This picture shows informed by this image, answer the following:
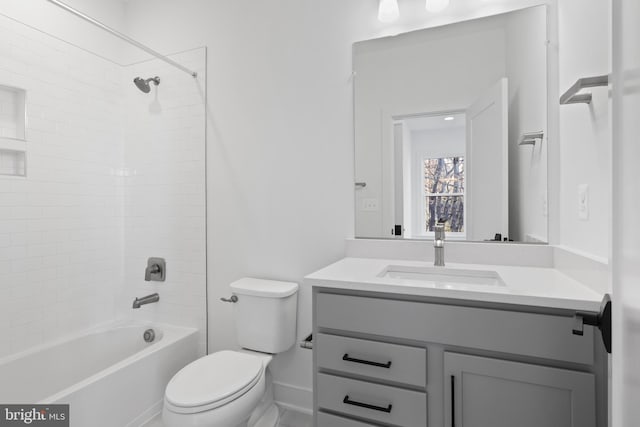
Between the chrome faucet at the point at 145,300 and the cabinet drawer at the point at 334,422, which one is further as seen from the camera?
the chrome faucet at the point at 145,300

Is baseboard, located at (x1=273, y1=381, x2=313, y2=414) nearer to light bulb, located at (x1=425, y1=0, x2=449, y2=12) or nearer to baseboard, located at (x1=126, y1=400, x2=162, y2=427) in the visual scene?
baseboard, located at (x1=126, y1=400, x2=162, y2=427)

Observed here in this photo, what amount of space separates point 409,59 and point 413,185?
0.63m

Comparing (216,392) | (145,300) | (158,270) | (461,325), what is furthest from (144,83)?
(461,325)

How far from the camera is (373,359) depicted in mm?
1121

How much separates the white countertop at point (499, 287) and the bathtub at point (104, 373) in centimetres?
117

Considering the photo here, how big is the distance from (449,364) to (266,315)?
102 centimetres

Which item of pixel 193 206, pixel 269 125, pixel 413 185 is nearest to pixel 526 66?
pixel 413 185

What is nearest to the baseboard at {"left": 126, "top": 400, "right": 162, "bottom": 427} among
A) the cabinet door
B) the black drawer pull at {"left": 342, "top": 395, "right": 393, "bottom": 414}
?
the black drawer pull at {"left": 342, "top": 395, "right": 393, "bottom": 414}

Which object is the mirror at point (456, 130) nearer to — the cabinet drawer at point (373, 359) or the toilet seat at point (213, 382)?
the cabinet drawer at point (373, 359)

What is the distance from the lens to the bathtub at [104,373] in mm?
1499

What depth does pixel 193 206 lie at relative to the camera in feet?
7.02

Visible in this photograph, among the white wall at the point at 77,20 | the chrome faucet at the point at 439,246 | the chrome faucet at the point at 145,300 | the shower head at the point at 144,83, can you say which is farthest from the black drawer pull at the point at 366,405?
the white wall at the point at 77,20

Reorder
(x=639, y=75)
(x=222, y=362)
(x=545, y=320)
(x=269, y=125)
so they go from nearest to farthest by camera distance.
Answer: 1. (x=639, y=75)
2. (x=545, y=320)
3. (x=222, y=362)
4. (x=269, y=125)

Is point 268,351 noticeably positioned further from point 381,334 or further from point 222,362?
point 381,334
